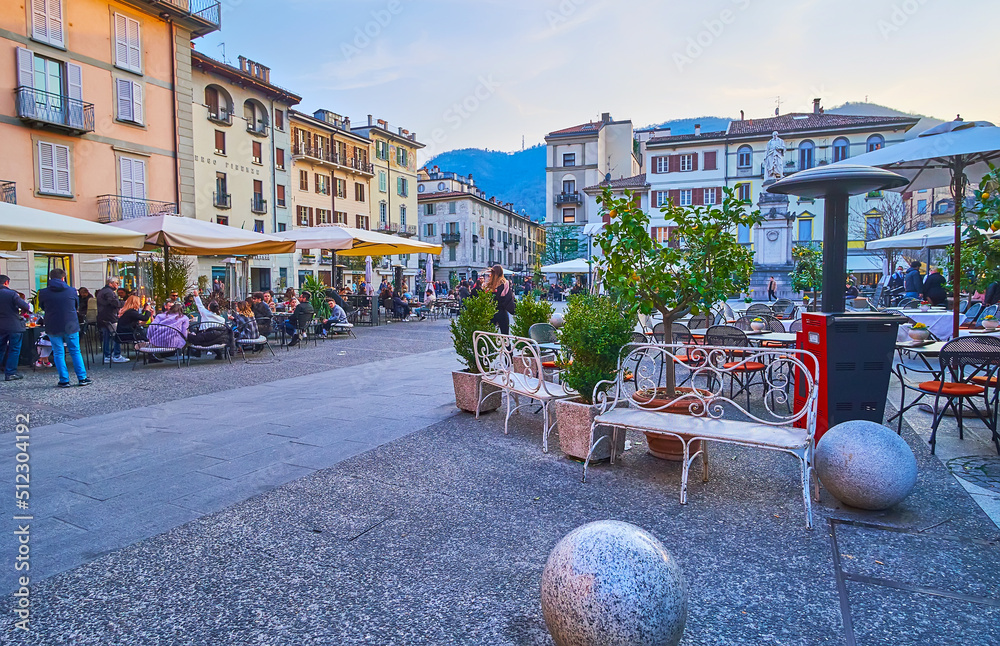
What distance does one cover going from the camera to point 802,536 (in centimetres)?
334

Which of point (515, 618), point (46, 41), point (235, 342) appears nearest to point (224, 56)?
point (46, 41)

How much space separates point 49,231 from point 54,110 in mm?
15213

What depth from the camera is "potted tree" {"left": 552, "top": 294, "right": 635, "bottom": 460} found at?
4.67 metres

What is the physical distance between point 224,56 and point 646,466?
37.0m

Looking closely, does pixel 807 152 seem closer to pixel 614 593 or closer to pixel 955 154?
pixel 955 154

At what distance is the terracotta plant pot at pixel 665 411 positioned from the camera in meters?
4.50

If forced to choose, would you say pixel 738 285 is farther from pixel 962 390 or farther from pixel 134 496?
pixel 134 496

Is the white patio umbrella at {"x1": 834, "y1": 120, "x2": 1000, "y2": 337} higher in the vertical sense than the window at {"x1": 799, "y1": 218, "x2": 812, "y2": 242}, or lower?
lower

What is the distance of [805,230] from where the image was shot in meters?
46.5

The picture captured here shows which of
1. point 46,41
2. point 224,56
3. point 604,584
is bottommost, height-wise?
point 604,584

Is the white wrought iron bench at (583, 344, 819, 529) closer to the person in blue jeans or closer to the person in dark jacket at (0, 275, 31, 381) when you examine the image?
the person in blue jeans

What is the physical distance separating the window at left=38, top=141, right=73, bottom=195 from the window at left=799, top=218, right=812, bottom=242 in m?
45.7

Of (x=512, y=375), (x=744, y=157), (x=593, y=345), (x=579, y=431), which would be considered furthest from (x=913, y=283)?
(x=744, y=157)

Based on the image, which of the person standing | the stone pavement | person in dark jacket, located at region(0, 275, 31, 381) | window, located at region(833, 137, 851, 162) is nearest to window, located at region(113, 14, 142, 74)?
person in dark jacket, located at region(0, 275, 31, 381)
